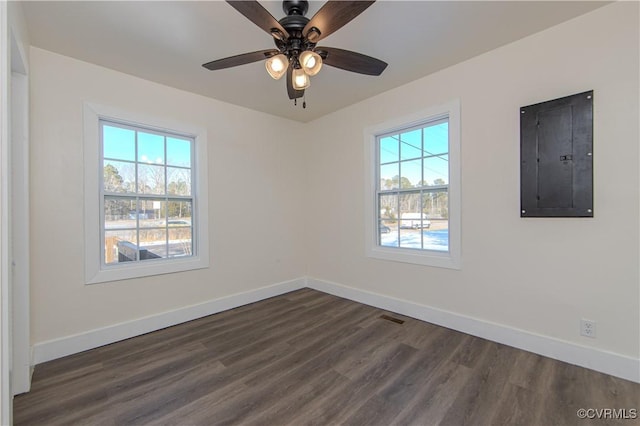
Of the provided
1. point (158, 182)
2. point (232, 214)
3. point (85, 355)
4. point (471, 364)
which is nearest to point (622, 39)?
point (471, 364)

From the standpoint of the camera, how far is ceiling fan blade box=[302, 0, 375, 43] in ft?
4.65

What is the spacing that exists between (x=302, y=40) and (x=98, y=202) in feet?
7.74

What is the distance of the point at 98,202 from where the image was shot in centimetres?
259

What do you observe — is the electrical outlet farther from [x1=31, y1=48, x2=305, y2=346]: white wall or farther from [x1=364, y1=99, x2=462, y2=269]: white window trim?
[x1=31, y1=48, x2=305, y2=346]: white wall

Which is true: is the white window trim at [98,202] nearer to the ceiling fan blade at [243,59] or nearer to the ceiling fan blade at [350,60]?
the ceiling fan blade at [243,59]

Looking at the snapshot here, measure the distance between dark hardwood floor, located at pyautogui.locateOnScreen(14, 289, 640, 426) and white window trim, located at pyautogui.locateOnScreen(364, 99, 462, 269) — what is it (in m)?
0.74

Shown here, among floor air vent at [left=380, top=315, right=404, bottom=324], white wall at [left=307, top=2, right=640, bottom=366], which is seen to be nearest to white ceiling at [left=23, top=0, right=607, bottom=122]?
white wall at [left=307, top=2, right=640, bottom=366]

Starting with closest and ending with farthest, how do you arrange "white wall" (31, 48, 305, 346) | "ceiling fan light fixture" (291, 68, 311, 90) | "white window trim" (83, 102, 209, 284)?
"ceiling fan light fixture" (291, 68, 311, 90) < "white wall" (31, 48, 305, 346) < "white window trim" (83, 102, 209, 284)

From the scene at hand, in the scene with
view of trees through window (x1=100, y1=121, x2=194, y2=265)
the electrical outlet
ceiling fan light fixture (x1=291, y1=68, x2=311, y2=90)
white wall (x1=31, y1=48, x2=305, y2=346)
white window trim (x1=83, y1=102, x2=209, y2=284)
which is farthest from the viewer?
view of trees through window (x1=100, y1=121, x2=194, y2=265)

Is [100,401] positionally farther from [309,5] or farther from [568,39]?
[568,39]

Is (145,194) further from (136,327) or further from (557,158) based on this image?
(557,158)

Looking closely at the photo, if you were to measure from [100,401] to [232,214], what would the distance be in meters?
2.15

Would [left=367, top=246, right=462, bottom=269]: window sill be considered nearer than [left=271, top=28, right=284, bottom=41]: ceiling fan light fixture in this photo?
No

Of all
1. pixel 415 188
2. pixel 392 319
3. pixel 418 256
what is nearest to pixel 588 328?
pixel 418 256
